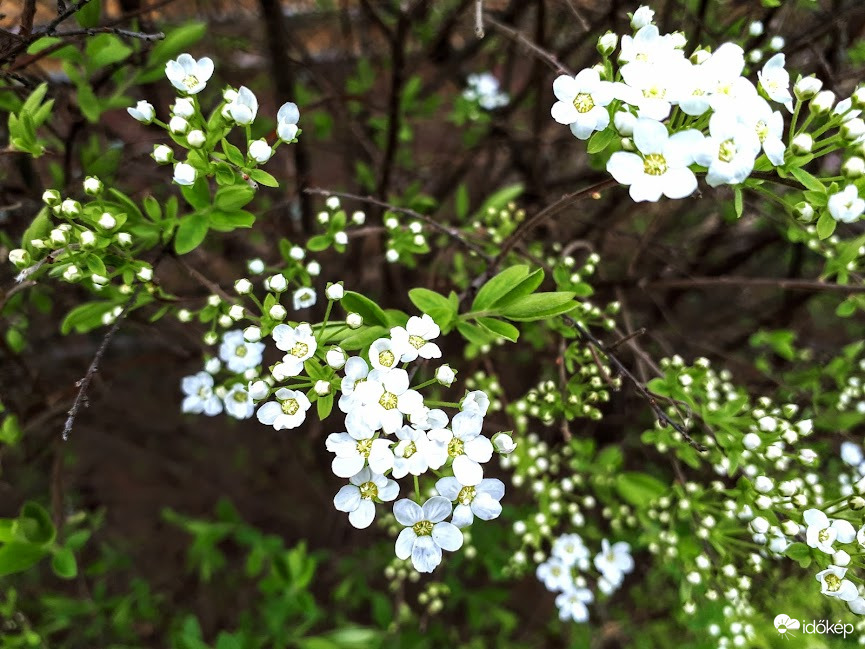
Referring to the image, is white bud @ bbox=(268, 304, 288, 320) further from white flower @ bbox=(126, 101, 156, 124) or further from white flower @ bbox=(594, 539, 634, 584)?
white flower @ bbox=(594, 539, 634, 584)

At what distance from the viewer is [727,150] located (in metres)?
1.06

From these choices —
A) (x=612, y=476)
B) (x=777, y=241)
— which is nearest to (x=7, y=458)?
(x=612, y=476)

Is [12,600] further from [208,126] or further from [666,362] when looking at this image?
[666,362]

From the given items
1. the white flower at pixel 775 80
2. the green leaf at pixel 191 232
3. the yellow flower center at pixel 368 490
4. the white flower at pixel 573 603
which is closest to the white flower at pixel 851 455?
the white flower at pixel 573 603

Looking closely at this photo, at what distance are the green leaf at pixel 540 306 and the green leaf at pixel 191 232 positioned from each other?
A: 78 cm

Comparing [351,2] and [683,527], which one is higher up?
[351,2]

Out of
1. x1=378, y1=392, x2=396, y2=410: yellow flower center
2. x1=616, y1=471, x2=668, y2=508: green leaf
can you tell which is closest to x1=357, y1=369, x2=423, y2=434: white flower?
x1=378, y1=392, x2=396, y2=410: yellow flower center

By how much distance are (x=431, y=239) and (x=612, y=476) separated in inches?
54.1

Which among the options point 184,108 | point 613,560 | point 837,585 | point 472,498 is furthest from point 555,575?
point 184,108

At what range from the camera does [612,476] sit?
2.24 metres

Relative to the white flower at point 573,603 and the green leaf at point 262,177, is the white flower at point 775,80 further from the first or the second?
the white flower at point 573,603

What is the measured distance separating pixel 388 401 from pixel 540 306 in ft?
1.38

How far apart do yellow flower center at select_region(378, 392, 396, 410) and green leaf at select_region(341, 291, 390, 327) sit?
0.24m

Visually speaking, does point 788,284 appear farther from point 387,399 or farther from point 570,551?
point 387,399
